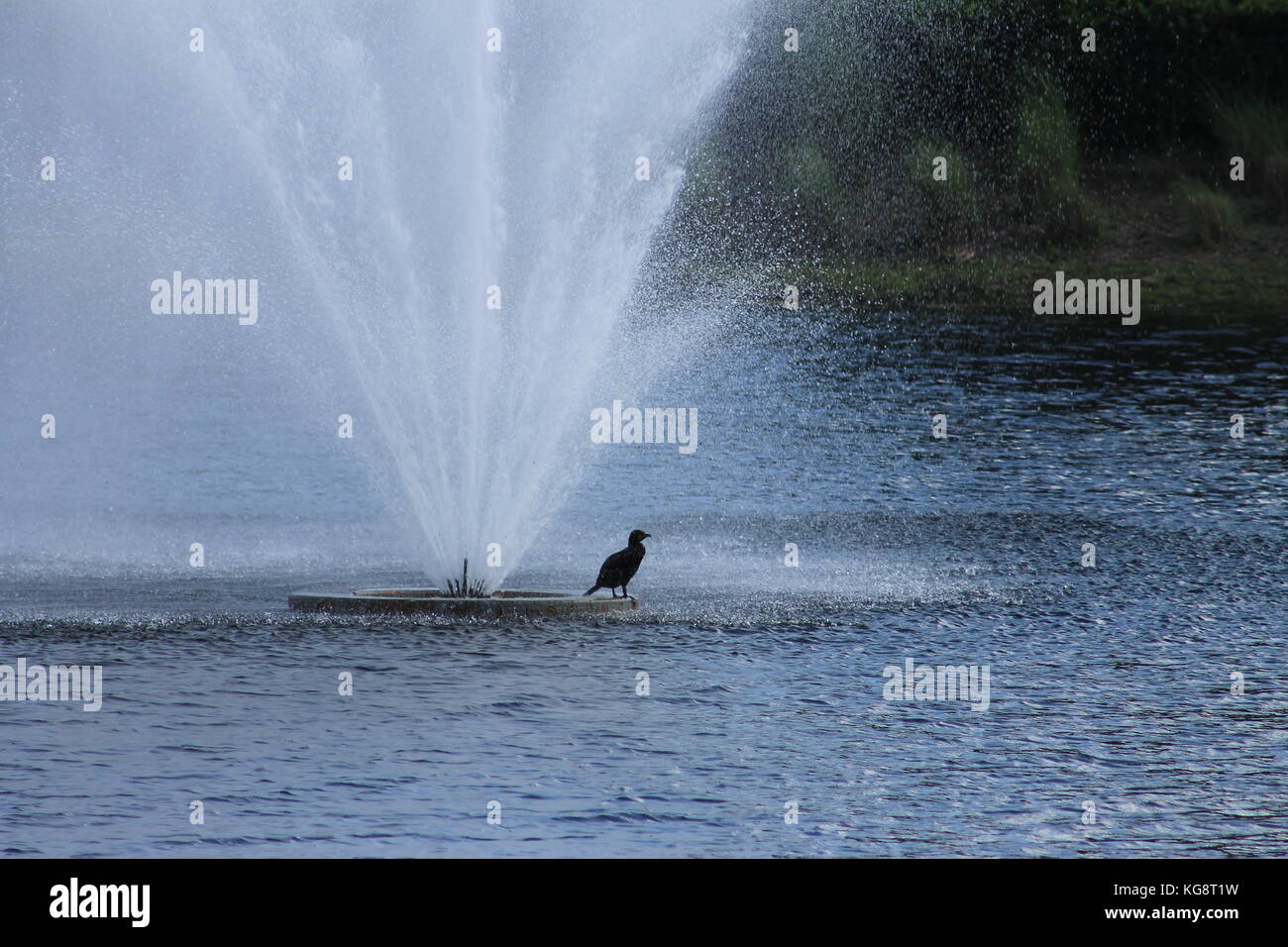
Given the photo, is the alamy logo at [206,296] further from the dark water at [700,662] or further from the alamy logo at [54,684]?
the alamy logo at [54,684]

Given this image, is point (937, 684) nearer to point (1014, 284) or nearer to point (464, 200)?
point (464, 200)

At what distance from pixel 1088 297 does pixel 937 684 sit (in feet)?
124

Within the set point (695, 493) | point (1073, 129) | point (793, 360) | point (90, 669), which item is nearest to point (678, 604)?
point (90, 669)

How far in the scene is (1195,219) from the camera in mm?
51188

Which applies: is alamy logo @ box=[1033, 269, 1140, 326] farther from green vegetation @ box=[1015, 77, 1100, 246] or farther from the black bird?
the black bird

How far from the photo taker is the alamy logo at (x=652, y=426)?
110ft

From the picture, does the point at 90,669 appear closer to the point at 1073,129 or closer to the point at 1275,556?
the point at 1275,556

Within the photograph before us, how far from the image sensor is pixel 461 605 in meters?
19.8

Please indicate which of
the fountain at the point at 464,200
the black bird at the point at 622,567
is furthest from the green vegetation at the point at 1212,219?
the black bird at the point at 622,567

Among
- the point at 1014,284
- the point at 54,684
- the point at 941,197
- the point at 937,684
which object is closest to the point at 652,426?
the point at 1014,284

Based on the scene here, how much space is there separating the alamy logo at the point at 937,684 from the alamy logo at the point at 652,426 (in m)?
14.2
